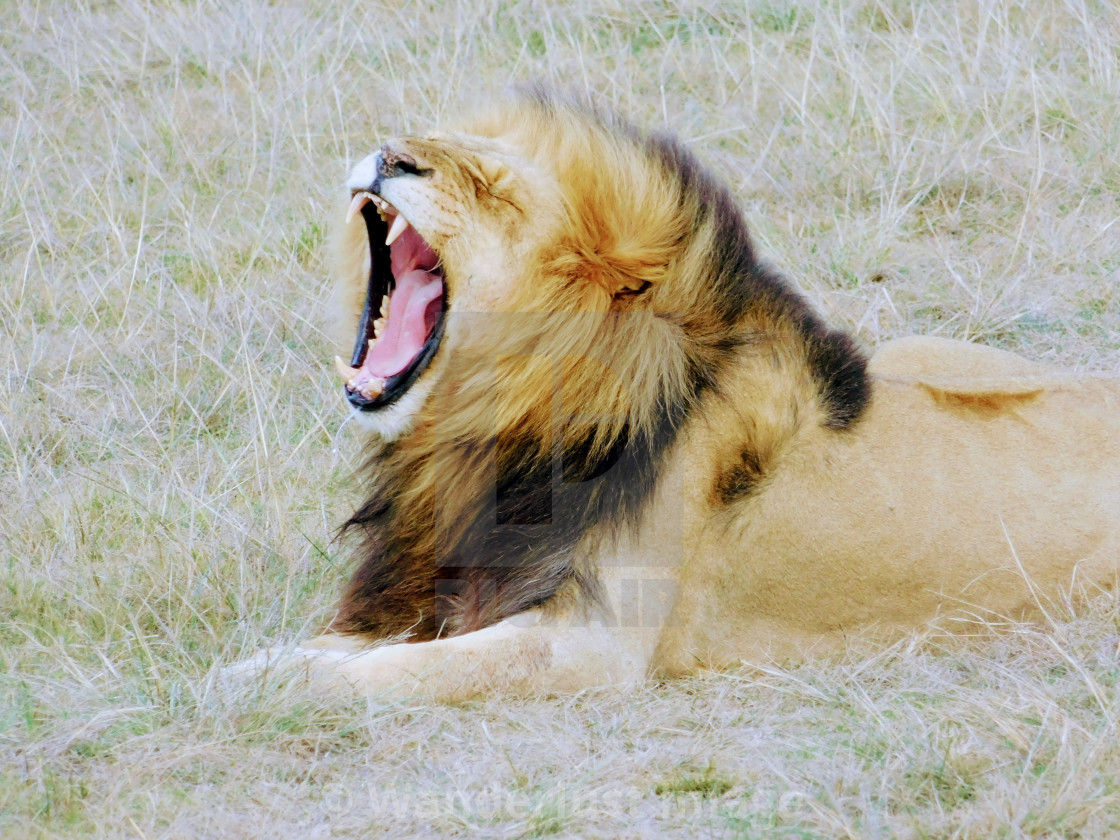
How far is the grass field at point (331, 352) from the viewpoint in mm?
2406

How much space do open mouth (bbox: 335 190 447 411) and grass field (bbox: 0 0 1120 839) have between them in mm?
640

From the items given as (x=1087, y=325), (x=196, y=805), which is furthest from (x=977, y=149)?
(x=196, y=805)

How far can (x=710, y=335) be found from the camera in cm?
290

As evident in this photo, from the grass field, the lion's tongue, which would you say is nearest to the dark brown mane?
the lion's tongue

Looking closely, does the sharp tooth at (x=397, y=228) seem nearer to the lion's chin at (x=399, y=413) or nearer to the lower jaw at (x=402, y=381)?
the lower jaw at (x=402, y=381)

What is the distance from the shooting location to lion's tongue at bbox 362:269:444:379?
2990 millimetres

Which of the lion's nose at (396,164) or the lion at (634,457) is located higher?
the lion's nose at (396,164)

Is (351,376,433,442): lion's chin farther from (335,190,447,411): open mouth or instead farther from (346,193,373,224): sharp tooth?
(346,193,373,224): sharp tooth

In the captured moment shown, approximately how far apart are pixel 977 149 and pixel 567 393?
3.68 m

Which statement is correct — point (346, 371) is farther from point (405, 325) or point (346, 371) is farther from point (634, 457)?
point (634, 457)

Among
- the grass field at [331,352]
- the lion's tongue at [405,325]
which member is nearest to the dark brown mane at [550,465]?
the lion's tongue at [405,325]

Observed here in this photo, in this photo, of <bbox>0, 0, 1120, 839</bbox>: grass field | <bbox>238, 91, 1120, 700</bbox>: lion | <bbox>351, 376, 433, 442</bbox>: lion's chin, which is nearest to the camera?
<bbox>0, 0, 1120, 839</bbox>: grass field

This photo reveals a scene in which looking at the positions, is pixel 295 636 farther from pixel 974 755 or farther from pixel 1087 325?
pixel 1087 325

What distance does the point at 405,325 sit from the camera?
3.01 meters
